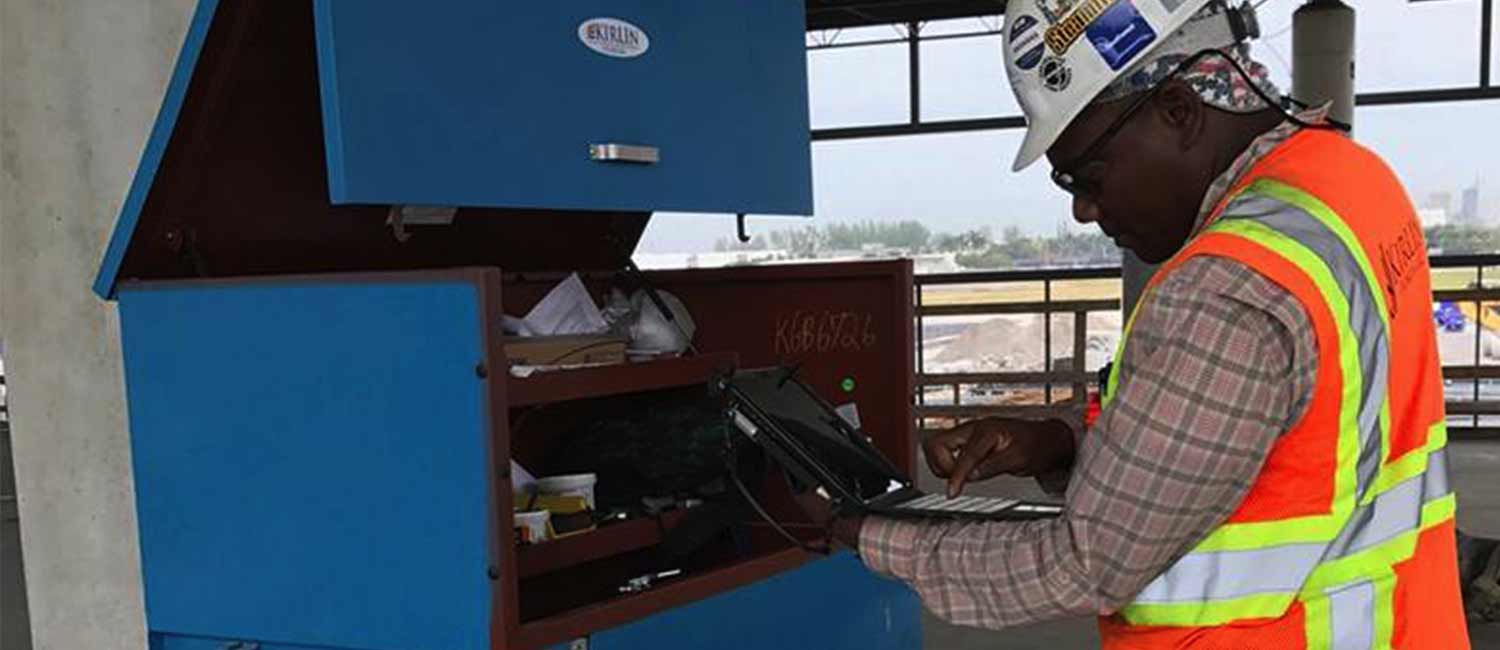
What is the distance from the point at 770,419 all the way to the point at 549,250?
1051 millimetres

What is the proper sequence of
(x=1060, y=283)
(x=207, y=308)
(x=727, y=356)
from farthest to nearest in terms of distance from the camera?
(x=1060, y=283) → (x=727, y=356) → (x=207, y=308)

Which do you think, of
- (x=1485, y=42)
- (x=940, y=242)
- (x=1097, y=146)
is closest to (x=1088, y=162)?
(x=1097, y=146)

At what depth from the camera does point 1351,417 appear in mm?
1133

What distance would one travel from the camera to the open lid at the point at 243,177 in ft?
5.40

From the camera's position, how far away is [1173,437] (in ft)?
3.60

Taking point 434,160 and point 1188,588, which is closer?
point 1188,588

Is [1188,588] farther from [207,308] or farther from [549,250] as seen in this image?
[549,250]

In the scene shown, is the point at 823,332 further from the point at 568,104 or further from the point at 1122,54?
the point at 1122,54

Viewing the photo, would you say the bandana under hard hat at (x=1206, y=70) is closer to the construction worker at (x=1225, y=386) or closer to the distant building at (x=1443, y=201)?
the construction worker at (x=1225, y=386)

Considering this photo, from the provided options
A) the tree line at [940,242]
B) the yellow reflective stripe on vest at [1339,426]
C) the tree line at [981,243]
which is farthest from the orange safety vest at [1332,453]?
the tree line at [940,242]

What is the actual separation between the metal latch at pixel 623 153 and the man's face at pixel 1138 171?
0.66m

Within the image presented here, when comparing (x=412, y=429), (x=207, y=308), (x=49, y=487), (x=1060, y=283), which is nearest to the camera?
(x=412, y=429)

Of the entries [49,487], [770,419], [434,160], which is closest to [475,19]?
[434,160]

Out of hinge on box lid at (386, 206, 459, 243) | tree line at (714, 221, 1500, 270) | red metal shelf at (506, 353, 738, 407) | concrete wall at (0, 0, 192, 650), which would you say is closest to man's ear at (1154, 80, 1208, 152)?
red metal shelf at (506, 353, 738, 407)
